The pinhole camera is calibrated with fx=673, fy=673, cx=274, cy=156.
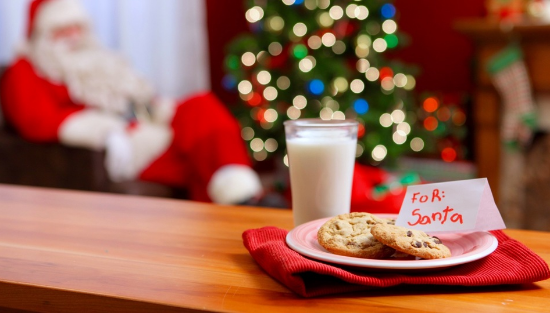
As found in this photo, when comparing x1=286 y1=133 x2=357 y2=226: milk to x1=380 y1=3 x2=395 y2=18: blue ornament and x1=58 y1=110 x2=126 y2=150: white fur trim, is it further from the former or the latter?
x1=380 y1=3 x2=395 y2=18: blue ornament

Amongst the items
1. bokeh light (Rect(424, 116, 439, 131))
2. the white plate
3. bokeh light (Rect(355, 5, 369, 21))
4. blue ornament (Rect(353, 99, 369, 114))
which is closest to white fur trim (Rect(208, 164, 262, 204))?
blue ornament (Rect(353, 99, 369, 114))

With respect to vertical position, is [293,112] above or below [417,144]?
above

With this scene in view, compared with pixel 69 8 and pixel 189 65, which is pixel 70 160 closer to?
pixel 69 8

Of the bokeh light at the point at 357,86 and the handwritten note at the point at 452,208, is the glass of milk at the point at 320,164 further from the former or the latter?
the bokeh light at the point at 357,86

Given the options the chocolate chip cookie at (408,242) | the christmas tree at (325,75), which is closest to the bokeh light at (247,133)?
the christmas tree at (325,75)

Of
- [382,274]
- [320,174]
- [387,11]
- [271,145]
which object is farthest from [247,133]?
[382,274]

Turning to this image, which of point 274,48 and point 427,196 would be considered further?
point 274,48

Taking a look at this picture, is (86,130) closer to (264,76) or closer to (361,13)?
(264,76)
